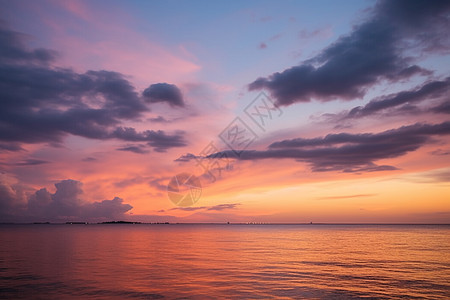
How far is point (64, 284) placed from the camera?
35469 mm

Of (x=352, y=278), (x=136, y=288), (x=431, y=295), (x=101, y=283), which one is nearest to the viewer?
(x=431, y=295)

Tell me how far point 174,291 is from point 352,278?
21.8 metres

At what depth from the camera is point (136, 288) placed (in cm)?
3381

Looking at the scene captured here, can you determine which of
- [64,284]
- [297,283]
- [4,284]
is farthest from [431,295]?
[4,284]

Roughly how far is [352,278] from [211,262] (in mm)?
22833

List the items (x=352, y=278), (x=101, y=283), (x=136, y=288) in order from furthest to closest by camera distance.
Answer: (x=352, y=278) → (x=101, y=283) → (x=136, y=288)

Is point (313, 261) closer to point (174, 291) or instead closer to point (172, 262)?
point (172, 262)

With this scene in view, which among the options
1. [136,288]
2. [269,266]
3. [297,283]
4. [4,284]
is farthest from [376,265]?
[4,284]

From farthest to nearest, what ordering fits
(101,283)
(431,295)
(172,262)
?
(172,262)
(101,283)
(431,295)

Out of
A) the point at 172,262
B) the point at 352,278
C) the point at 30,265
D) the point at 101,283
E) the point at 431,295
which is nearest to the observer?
the point at 431,295

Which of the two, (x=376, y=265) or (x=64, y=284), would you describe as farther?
(x=376, y=265)

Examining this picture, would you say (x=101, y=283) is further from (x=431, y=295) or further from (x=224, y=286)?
(x=431, y=295)

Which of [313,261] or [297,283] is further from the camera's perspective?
[313,261]

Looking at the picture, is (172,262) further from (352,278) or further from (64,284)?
(352,278)
